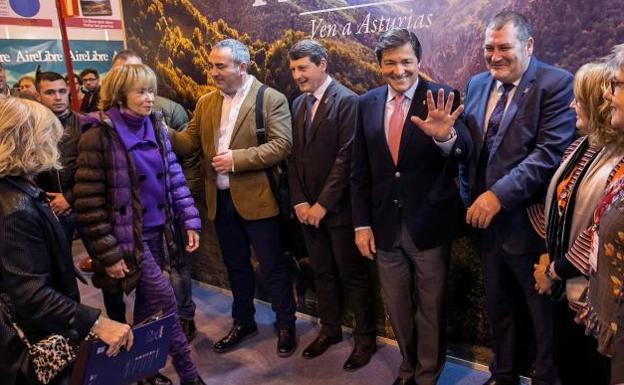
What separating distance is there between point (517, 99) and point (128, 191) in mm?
1788

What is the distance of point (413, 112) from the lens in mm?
2424

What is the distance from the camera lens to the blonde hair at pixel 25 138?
1718 millimetres

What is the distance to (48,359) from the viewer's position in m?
1.78

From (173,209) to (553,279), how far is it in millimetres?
1883

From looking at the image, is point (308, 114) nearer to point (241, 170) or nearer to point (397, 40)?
point (241, 170)

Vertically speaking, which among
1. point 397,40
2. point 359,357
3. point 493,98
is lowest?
point 359,357

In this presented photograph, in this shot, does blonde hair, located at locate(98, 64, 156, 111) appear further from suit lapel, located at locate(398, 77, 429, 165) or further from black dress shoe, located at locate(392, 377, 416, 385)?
black dress shoe, located at locate(392, 377, 416, 385)

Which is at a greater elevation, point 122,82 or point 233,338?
point 122,82

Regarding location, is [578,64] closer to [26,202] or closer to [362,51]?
[362,51]

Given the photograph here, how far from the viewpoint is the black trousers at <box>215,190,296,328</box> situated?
3.27 metres

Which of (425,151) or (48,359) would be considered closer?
(48,359)

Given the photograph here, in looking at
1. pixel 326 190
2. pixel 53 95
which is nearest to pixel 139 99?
pixel 326 190

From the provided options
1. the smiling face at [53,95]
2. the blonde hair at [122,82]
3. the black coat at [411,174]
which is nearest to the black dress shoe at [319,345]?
the black coat at [411,174]

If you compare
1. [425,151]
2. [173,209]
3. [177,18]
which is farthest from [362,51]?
[177,18]
